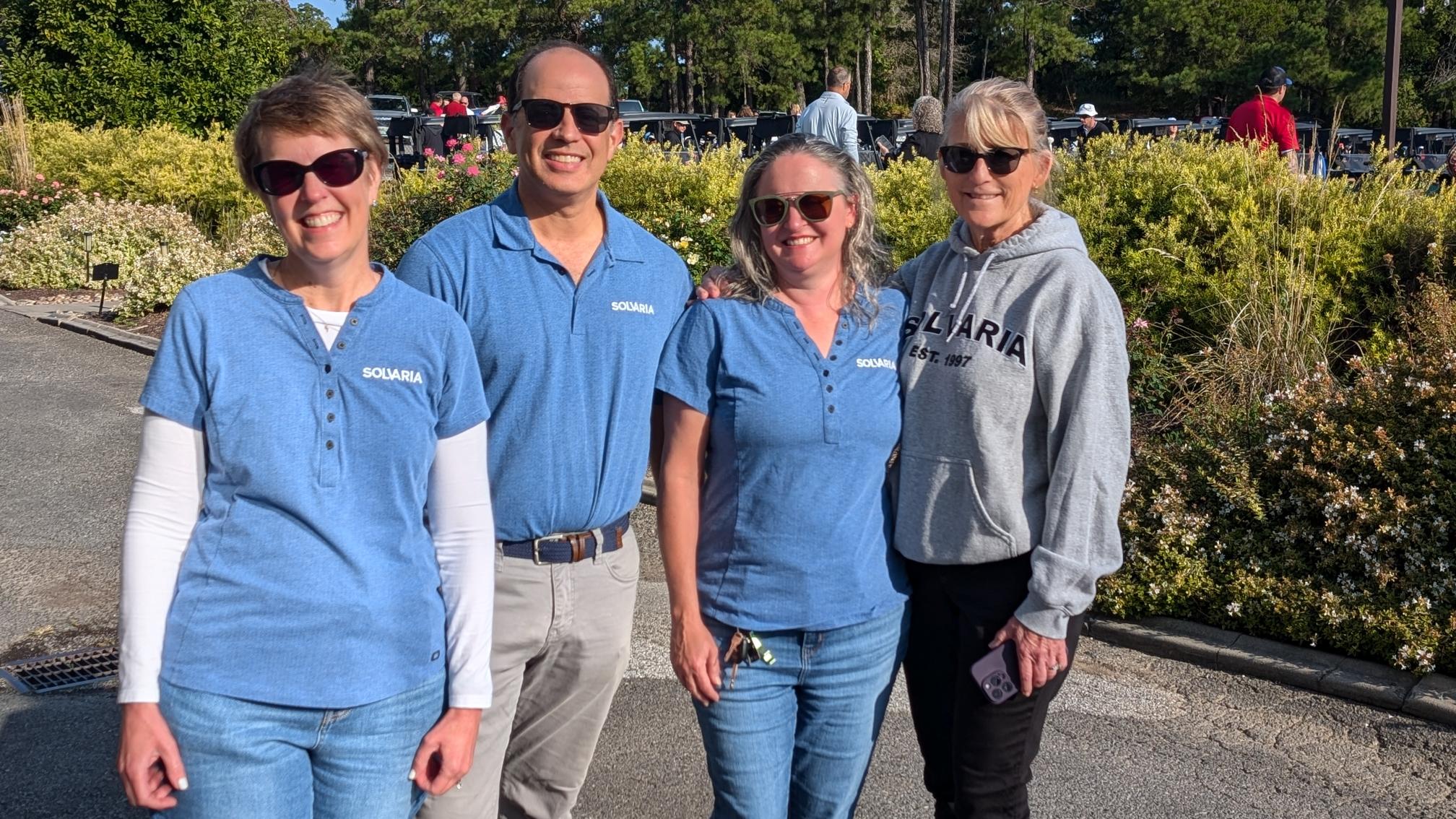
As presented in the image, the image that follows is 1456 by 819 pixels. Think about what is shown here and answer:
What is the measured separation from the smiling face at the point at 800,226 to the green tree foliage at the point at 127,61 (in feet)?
72.1

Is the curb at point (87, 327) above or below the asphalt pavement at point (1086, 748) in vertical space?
above

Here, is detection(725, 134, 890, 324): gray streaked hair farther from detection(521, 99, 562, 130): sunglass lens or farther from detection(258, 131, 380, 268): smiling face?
detection(258, 131, 380, 268): smiling face

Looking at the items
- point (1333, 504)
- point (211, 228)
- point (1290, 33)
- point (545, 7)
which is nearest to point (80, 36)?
point (211, 228)

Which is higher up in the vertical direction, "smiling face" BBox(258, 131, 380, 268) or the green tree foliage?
the green tree foliage

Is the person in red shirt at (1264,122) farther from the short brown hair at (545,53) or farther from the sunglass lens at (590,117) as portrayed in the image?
the sunglass lens at (590,117)

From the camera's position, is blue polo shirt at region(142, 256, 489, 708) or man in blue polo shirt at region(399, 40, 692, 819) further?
man in blue polo shirt at region(399, 40, 692, 819)

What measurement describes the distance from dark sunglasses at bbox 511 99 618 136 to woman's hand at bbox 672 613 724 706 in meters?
1.08

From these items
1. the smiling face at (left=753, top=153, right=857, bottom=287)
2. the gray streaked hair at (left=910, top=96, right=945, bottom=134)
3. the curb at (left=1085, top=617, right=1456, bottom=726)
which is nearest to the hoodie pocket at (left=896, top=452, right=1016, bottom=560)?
the smiling face at (left=753, top=153, right=857, bottom=287)

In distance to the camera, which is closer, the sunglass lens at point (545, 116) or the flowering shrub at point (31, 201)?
the sunglass lens at point (545, 116)

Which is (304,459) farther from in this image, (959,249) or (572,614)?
(959,249)

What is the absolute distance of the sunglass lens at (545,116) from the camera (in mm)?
2801

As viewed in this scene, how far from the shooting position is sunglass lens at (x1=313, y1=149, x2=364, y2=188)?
2154 millimetres

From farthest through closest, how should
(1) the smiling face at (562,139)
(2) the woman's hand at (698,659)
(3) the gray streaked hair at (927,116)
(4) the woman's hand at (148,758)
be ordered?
(3) the gray streaked hair at (927,116) → (1) the smiling face at (562,139) → (2) the woman's hand at (698,659) → (4) the woman's hand at (148,758)

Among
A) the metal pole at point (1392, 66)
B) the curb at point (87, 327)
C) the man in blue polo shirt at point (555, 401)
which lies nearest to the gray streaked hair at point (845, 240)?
the man in blue polo shirt at point (555, 401)
